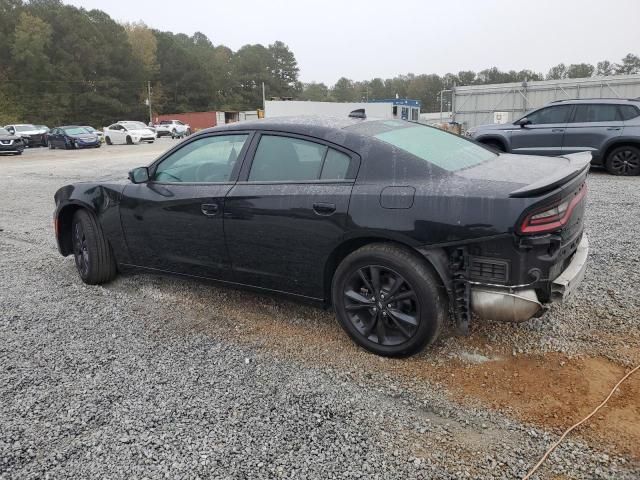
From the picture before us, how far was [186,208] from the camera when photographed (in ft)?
12.4

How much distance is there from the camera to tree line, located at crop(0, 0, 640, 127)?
218 feet

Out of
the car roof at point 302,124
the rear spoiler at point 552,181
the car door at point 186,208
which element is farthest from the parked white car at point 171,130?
the rear spoiler at point 552,181

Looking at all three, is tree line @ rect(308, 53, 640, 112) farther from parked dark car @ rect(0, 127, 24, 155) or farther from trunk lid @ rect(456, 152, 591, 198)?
trunk lid @ rect(456, 152, 591, 198)

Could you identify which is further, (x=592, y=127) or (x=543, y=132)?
(x=543, y=132)

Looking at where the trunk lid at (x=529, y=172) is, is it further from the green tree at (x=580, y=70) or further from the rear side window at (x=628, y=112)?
the green tree at (x=580, y=70)

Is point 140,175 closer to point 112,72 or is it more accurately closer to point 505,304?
point 505,304

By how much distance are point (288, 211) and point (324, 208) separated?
280 millimetres

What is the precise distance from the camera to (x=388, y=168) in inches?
120

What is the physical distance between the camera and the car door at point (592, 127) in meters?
10.0

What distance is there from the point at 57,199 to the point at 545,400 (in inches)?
178

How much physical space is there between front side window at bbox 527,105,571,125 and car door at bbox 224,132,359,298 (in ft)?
29.6

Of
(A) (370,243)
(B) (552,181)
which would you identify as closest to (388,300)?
(A) (370,243)

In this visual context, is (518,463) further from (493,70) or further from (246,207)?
(493,70)

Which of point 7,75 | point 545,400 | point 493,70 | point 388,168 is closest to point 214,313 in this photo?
point 388,168
